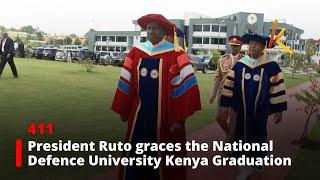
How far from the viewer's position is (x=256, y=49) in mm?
5793

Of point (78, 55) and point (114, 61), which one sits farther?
point (78, 55)

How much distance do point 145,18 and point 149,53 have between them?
35 cm

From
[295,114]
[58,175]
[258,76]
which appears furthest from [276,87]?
[295,114]

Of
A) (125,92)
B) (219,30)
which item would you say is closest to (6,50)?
(125,92)

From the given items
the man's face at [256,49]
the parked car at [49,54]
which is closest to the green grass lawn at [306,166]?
the man's face at [256,49]

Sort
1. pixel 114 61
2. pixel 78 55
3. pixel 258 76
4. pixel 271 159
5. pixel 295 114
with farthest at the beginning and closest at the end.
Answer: pixel 78 55 → pixel 114 61 → pixel 295 114 → pixel 271 159 → pixel 258 76

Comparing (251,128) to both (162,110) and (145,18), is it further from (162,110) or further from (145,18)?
(145,18)

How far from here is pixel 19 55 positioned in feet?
151

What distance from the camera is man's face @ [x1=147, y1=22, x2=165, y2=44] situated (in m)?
4.62

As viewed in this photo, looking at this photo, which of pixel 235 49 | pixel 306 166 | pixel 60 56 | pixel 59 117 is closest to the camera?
pixel 306 166

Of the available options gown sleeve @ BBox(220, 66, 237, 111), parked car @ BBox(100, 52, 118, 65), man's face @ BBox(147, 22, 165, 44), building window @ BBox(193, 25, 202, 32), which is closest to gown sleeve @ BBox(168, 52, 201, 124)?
man's face @ BBox(147, 22, 165, 44)

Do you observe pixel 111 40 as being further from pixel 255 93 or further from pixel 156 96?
pixel 156 96

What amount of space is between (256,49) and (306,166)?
212 cm

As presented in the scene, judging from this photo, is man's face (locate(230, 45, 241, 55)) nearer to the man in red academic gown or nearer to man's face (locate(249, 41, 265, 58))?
man's face (locate(249, 41, 265, 58))
